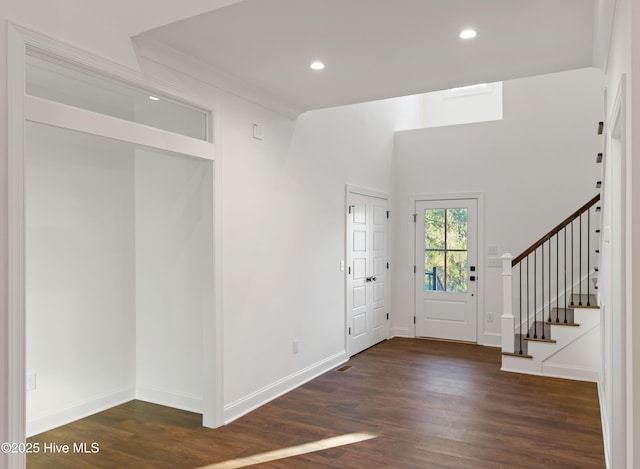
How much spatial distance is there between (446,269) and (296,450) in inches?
164

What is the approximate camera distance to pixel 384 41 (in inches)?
118

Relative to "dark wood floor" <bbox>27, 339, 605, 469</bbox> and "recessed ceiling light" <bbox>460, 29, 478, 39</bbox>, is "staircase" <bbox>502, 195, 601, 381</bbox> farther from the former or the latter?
"recessed ceiling light" <bbox>460, 29, 478, 39</bbox>

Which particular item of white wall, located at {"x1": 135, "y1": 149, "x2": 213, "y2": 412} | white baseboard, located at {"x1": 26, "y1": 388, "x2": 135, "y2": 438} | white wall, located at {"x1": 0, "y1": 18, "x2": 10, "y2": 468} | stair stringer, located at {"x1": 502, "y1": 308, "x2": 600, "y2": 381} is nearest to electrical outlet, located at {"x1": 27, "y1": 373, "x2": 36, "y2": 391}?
white baseboard, located at {"x1": 26, "y1": 388, "x2": 135, "y2": 438}

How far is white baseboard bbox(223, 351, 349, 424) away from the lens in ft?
12.5

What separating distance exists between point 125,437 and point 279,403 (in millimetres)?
1306

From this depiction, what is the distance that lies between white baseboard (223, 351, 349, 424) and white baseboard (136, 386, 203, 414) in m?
0.33

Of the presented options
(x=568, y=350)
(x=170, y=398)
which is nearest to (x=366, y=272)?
(x=568, y=350)

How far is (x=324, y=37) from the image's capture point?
296cm

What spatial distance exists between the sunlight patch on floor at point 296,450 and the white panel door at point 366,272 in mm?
2272

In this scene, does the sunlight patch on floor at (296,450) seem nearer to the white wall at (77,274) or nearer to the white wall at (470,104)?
the white wall at (77,274)

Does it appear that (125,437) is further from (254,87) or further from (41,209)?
(254,87)

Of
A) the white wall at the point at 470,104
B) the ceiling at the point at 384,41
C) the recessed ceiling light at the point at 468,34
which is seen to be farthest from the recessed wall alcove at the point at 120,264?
the white wall at the point at 470,104

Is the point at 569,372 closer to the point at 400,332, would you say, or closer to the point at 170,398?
the point at 400,332

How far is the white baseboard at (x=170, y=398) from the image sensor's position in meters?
3.95
